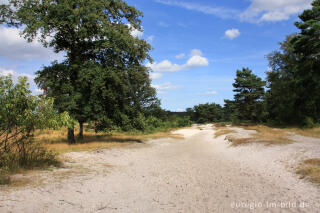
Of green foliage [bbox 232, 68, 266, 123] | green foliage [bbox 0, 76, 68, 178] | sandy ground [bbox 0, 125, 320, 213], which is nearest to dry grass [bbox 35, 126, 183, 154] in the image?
green foliage [bbox 0, 76, 68, 178]

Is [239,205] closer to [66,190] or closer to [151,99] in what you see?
[66,190]

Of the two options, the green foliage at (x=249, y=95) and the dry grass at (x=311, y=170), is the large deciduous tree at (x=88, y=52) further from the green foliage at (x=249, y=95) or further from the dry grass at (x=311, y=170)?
the green foliage at (x=249, y=95)

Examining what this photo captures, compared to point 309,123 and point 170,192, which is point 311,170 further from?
point 309,123

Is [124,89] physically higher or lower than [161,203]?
higher

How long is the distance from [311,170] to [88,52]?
19325mm

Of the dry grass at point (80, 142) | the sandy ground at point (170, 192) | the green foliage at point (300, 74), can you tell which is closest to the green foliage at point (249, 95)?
the green foliage at point (300, 74)

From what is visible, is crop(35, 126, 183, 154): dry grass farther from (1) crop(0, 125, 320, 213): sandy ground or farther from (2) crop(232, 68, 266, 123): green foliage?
(2) crop(232, 68, 266, 123): green foliage

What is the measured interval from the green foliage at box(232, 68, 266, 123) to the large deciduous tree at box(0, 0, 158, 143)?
4738cm

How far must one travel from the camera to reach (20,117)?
26.4 feet

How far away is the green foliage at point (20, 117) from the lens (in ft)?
25.5

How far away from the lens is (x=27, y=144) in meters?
9.23

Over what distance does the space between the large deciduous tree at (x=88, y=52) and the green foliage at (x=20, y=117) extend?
9.32 meters

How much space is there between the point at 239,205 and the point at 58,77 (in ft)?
60.8

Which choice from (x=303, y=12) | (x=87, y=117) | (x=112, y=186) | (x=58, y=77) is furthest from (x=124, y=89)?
(x=303, y=12)
